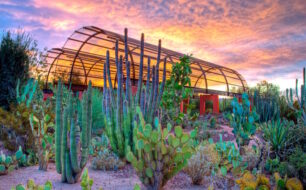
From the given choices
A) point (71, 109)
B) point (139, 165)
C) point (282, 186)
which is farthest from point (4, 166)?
point (282, 186)

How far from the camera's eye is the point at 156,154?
2.72 meters

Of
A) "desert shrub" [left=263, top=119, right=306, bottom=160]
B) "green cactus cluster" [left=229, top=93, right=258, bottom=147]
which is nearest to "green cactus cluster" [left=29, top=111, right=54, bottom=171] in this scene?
"green cactus cluster" [left=229, top=93, right=258, bottom=147]

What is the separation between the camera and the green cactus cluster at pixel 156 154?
2.68m

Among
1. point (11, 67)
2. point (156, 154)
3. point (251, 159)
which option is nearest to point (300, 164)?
point (251, 159)

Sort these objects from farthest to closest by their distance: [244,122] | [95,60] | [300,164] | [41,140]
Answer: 1. [95,60]
2. [244,122]
3. [41,140]
4. [300,164]

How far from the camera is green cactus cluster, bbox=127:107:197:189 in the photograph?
8.79 feet

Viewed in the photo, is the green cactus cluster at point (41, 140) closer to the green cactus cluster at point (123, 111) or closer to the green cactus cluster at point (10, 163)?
the green cactus cluster at point (10, 163)

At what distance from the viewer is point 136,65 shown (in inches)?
630

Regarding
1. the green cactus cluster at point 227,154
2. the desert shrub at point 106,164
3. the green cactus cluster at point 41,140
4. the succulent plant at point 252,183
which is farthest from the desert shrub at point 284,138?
the green cactus cluster at point 41,140

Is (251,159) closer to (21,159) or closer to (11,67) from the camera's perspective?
(21,159)

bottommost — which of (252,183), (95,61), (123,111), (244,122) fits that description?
(252,183)

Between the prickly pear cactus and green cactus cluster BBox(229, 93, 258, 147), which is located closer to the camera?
the prickly pear cactus

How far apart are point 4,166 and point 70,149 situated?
126 cm

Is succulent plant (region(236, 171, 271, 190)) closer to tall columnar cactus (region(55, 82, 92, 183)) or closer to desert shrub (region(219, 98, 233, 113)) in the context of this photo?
tall columnar cactus (region(55, 82, 92, 183))
